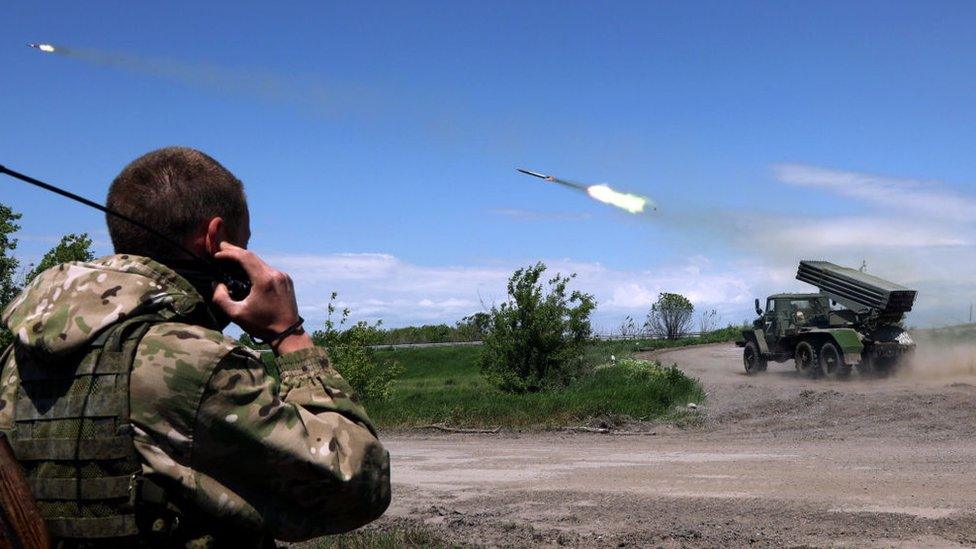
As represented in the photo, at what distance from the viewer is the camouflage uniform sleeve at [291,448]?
2287 mm

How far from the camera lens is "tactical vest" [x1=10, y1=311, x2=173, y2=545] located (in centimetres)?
227

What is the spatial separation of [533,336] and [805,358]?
10.5 meters

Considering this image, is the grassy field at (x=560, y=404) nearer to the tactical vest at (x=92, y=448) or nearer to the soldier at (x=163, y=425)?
the soldier at (x=163, y=425)

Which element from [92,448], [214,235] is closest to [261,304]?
[214,235]

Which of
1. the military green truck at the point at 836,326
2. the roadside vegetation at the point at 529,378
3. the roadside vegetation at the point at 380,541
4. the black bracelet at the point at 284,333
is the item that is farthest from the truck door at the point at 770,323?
the black bracelet at the point at 284,333

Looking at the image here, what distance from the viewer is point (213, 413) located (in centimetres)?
227

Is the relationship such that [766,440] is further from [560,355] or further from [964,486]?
[560,355]

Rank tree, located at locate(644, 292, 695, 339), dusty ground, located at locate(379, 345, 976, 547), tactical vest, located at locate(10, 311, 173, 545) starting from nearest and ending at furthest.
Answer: tactical vest, located at locate(10, 311, 173, 545), dusty ground, located at locate(379, 345, 976, 547), tree, located at locate(644, 292, 695, 339)

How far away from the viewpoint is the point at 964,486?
10359mm

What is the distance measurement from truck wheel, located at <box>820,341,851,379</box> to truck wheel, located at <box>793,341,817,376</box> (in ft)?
1.38

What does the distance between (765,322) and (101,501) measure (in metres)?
29.9

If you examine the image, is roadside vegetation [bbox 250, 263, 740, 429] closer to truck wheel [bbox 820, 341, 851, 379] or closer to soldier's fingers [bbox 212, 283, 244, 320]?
truck wheel [bbox 820, 341, 851, 379]

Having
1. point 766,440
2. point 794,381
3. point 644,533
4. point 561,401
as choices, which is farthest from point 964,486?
point 794,381

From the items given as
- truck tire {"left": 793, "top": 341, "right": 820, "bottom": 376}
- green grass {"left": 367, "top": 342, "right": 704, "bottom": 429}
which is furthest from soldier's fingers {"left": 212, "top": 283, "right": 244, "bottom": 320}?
truck tire {"left": 793, "top": 341, "right": 820, "bottom": 376}
